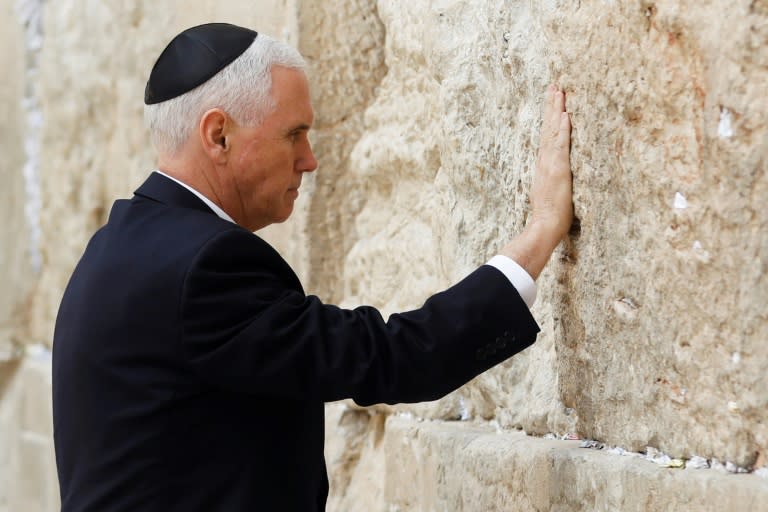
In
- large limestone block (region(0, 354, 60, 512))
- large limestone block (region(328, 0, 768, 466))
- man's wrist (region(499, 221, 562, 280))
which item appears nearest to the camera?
large limestone block (region(328, 0, 768, 466))

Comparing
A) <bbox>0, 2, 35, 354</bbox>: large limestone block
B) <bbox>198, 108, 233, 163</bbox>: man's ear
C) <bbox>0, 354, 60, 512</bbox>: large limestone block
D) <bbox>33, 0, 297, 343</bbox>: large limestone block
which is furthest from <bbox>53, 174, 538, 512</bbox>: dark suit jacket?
<bbox>0, 2, 35, 354</bbox>: large limestone block

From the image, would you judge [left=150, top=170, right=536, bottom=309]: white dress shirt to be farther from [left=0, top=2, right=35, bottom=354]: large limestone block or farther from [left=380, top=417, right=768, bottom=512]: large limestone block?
[left=0, top=2, right=35, bottom=354]: large limestone block

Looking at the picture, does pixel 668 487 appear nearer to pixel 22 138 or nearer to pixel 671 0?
pixel 671 0

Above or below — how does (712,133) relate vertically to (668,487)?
above

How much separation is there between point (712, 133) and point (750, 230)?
134 millimetres

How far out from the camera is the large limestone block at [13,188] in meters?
5.13

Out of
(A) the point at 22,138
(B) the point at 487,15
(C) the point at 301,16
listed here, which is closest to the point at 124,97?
(A) the point at 22,138

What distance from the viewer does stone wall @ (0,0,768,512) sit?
5.08ft

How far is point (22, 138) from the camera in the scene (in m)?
5.14

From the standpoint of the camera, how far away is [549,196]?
1.92 meters

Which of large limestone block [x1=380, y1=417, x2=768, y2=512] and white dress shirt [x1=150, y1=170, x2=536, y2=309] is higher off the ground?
white dress shirt [x1=150, y1=170, x2=536, y2=309]

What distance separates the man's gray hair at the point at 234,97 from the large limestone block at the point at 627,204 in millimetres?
453

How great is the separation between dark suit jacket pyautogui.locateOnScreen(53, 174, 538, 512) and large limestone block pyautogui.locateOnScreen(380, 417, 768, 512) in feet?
0.73

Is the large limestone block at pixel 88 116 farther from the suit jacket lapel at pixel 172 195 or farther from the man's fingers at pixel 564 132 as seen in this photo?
the man's fingers at pixel 564 132
